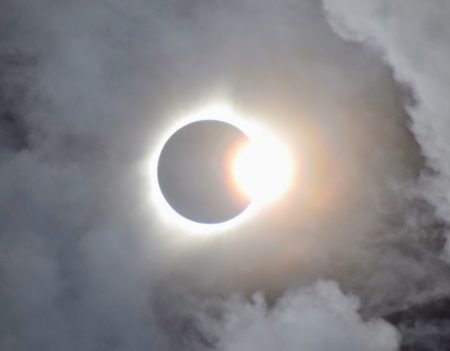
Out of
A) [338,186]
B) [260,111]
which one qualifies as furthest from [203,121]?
[338,186]

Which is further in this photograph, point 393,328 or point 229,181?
point 393,328

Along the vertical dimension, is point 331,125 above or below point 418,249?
above

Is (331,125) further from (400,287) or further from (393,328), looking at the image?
(393,328)

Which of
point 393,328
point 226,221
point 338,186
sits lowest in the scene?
point 393,328

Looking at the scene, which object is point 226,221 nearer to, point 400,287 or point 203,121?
point 203,121

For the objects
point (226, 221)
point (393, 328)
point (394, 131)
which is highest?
point (394, 131)

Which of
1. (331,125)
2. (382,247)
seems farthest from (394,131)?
(382,247)

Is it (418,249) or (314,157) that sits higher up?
(314,157)

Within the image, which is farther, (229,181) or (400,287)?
(400,287)
